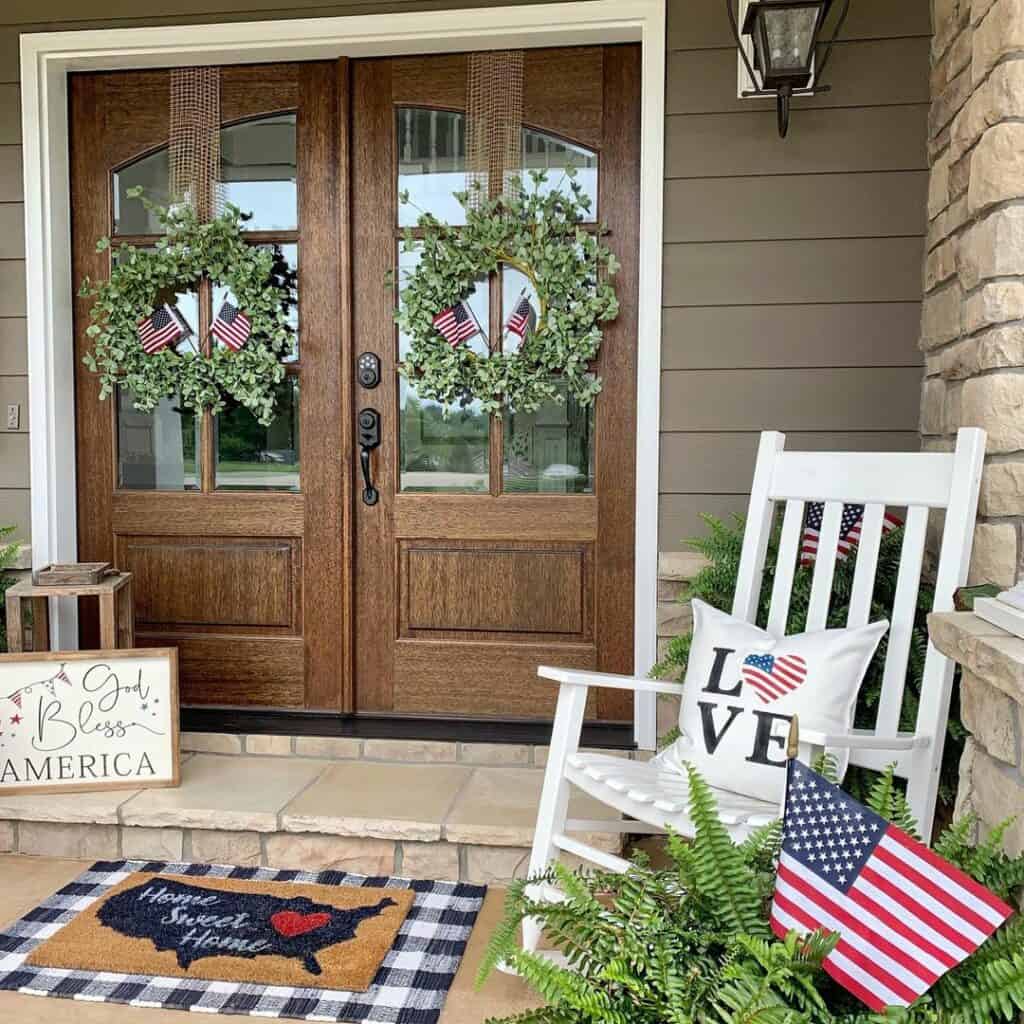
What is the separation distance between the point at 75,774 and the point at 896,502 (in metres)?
2.17

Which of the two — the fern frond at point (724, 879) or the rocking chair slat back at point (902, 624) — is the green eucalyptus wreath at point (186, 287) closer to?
the rocking chair slat back at point (902, 624)

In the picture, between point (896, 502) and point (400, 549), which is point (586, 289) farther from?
point (896, 502)

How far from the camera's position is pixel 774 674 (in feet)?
6.54

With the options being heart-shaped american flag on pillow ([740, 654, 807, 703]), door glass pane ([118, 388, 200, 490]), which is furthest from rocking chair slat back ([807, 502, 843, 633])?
door glass pane ([118, 388, 200, 490])

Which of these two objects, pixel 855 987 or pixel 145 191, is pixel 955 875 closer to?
pixel 855 987

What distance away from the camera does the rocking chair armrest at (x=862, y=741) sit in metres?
1.71

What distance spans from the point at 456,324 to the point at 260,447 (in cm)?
74

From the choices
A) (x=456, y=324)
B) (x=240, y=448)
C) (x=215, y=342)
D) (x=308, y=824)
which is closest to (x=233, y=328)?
(x=215, y=342)

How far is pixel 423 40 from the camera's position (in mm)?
2955

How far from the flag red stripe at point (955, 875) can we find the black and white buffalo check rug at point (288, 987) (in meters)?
1.17

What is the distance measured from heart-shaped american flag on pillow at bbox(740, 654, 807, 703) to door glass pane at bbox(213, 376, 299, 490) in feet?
5.60

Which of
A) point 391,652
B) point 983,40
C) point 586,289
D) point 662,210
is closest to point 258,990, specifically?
point 391,652

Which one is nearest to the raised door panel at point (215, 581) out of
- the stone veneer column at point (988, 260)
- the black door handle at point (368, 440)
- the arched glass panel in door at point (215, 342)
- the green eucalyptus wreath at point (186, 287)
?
the arched glass panel in door at point (215, 342)

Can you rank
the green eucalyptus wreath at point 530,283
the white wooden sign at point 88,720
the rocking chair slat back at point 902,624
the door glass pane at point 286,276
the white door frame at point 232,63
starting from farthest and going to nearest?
1. the door glass pane at point 286,276
2. the green eucalyptus wreath at point 530,283
3. the white door frame at point 232,63
4. the white wooden sign at point 88,720
5. the rocking chair slat back at point 902,624
